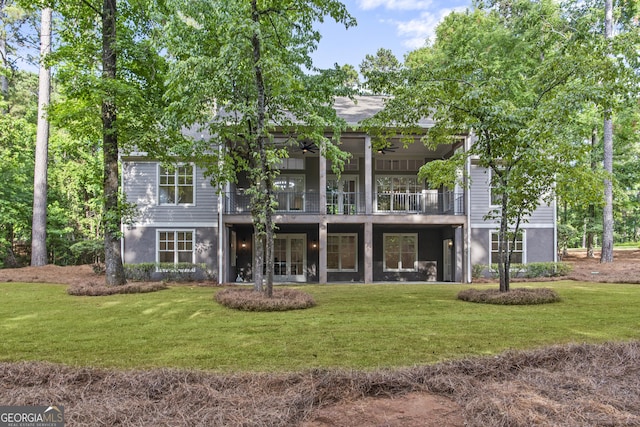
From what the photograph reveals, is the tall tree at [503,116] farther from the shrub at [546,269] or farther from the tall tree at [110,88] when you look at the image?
the shrub at [546,269]

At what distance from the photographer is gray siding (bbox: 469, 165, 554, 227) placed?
1573 cm

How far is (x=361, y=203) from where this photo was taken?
54.2 ft

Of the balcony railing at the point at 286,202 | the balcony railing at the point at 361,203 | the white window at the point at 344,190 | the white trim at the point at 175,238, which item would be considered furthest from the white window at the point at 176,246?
the white window at the point at 344,190

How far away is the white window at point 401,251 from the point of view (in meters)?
16.5

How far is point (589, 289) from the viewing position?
36.0 ft

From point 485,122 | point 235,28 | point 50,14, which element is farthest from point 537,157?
point 50,14

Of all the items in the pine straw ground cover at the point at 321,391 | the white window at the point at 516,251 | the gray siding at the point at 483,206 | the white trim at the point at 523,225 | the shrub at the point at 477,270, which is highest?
the gray siding at the point at 483,206

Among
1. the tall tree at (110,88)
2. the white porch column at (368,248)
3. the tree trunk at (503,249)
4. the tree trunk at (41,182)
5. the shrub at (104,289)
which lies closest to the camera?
the tree trunk at (503,249)

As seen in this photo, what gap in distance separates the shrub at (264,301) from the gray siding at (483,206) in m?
9.94

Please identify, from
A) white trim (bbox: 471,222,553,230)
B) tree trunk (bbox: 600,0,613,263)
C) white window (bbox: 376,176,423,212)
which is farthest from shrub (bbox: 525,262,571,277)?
tree trunk (bbox: 600,0,613,263)

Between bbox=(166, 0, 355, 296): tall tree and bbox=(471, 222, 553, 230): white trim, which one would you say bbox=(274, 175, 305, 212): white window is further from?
bbox=(471, 222, 553, 230): white trim

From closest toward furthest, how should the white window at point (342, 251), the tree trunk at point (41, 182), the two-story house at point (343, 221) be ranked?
the two-story house at point (343, 221), the white window at point (342, 251), the tree trunk at point (41, 182)

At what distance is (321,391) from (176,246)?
13.1 meters

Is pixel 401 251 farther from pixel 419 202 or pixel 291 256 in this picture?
pixel 291 256
